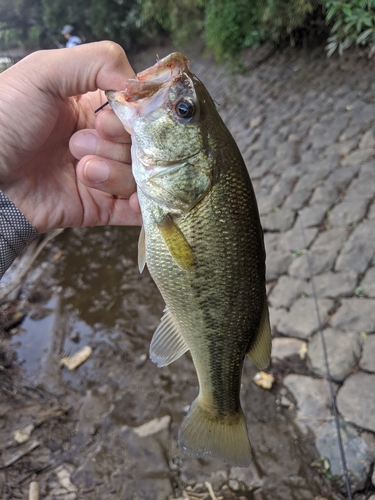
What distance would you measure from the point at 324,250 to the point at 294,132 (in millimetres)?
2996

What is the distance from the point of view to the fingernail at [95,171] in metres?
1.97

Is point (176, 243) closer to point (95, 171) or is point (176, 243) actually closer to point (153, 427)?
point (95, 171)

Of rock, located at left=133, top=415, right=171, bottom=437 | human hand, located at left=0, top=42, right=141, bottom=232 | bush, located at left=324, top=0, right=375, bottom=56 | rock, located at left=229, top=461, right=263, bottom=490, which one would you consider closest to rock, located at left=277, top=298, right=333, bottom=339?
rock, located at left=229, top=461, right=263, bottom=490

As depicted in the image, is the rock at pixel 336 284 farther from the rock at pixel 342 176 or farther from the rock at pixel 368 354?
the rock at pixel 342 176

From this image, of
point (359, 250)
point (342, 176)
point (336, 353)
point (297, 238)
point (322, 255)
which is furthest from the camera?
point (342, 176)

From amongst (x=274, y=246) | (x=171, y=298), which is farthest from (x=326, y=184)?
(x=171, y=298)

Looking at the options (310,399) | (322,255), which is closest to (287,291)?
(322,255)

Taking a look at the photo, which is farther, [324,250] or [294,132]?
[294,132]

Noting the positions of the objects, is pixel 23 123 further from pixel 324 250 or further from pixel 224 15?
pixel 224 15

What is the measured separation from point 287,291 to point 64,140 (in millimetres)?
2526

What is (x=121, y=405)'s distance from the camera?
3.58 meters

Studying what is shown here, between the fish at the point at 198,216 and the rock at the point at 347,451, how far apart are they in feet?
4.04

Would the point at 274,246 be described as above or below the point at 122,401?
above

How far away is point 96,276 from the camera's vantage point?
5.51 meters
